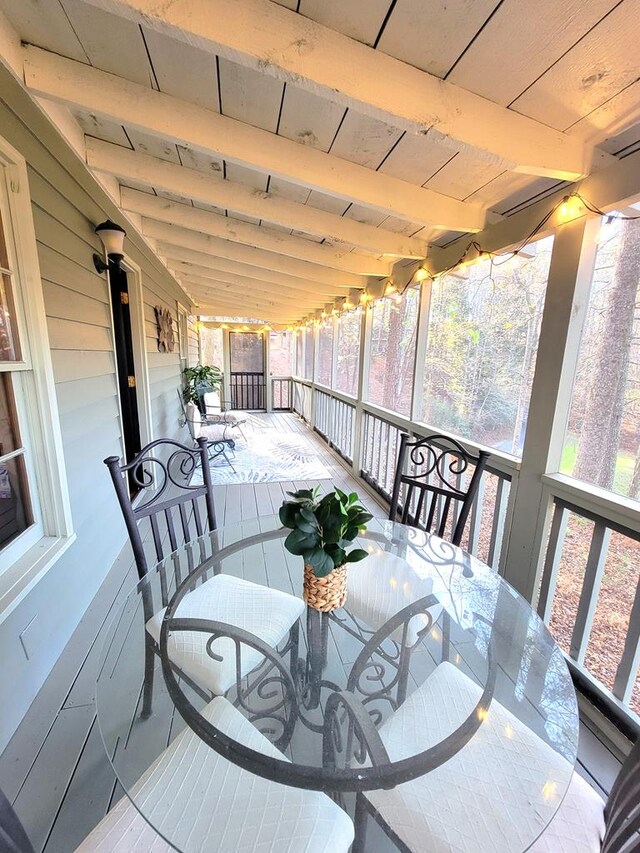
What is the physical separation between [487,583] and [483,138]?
5.63 feet

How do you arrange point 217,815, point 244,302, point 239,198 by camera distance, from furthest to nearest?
point 244,302, point 239,198, point 217,815

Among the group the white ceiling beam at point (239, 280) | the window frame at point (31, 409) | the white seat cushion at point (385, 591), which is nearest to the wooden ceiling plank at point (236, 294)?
the white ceiling beam at point (239, 280)

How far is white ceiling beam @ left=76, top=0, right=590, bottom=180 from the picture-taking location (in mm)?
960

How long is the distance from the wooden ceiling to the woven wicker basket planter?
1538 millimetres

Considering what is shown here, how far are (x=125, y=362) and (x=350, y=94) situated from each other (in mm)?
2714

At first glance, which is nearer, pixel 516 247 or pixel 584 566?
pixel 584 566

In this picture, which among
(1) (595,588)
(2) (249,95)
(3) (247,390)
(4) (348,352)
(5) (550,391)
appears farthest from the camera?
(3) (247,390)

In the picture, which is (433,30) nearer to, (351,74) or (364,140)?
(351,74)

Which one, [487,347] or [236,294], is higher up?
[236,294]

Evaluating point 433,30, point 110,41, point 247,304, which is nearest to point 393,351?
point 433,30

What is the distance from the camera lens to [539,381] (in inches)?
64.4

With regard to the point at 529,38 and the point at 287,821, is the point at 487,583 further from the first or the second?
the point at 529,38

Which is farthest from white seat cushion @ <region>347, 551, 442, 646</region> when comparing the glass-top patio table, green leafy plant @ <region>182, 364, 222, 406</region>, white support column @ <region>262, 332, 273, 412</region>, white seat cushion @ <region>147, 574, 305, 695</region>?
white support column @ <region>262, 332, 273, 412</region>

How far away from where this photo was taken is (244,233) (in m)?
2.74
